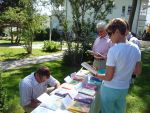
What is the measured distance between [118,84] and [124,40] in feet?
1.81

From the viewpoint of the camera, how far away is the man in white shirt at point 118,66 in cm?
340

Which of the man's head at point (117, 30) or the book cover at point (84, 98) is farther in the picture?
the book cover at point (84, 98)

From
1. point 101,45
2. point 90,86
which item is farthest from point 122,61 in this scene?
point 101,45

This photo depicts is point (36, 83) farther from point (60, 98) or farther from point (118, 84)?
point (118, 84)

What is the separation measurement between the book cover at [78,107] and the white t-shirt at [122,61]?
0.40 meters

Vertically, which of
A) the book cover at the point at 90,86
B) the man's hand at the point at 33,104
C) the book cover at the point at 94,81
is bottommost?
the man's hand at the point at 33,104

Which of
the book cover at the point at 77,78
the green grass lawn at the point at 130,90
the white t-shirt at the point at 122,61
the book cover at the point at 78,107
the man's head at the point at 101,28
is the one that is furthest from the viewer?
the green grass lawn at the point at 130,90

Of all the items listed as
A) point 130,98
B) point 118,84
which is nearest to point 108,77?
point 118,84

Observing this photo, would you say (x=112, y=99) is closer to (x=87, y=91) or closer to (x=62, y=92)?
(x=87, y=91)

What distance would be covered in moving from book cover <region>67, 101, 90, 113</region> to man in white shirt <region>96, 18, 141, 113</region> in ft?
0.78

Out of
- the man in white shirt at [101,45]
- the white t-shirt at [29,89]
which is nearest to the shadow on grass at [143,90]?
the man in white shirt at [101,45]

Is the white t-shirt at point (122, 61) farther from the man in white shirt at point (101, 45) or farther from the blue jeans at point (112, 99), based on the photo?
the man in white shirt at point (101, 45)

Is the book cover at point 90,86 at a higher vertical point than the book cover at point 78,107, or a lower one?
higher

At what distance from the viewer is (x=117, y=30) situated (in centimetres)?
343
